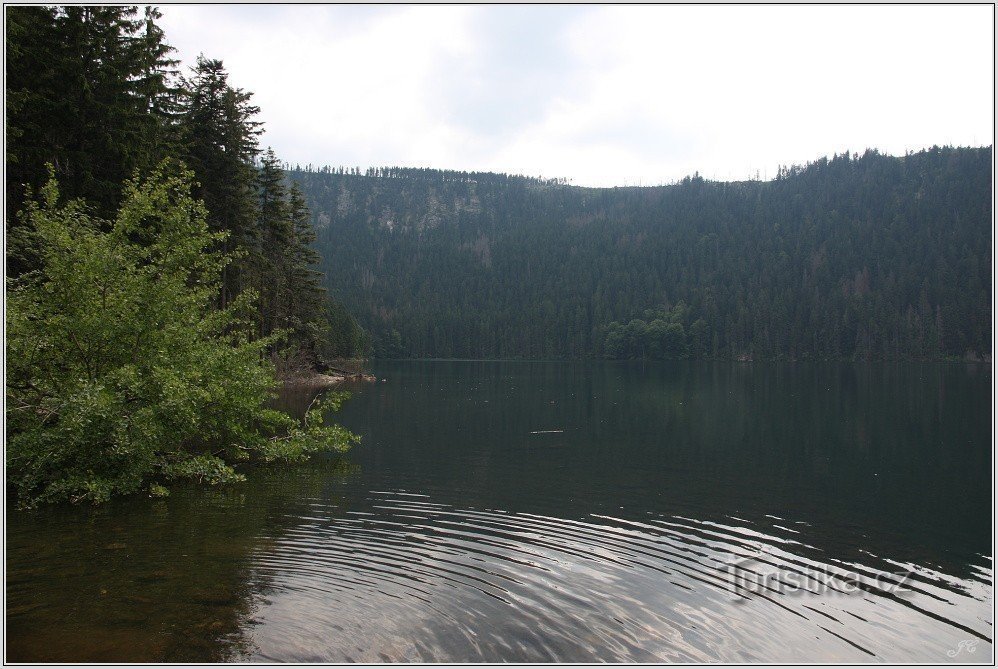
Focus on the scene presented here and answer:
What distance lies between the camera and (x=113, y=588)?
8398mm

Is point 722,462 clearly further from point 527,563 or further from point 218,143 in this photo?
point 218,143

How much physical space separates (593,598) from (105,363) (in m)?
10.9

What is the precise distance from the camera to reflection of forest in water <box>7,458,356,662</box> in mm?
6930

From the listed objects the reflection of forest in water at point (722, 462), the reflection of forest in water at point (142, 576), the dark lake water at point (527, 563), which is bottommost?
the reflection of forest in water at point (722, 462)

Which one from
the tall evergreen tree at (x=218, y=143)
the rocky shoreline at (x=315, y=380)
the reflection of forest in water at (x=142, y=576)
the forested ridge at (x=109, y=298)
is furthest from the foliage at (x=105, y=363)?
the rocky shoreline at (x=315, y=380)

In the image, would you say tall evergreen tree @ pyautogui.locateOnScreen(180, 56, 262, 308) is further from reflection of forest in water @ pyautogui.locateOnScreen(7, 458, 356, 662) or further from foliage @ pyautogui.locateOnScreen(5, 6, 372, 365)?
reflection of forest in water @ pyautogui.locateOnScreen(7, 458, 356, 662)

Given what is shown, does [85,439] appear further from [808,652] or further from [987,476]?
[987,476]

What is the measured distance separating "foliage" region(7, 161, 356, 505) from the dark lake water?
3.20ft

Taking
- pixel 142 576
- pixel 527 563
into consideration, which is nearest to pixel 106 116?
pixel 142 576

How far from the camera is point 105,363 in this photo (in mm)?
13695

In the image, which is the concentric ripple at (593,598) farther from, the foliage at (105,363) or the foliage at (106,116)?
the foliage at (106,116)

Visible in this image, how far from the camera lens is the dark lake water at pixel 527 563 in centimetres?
748

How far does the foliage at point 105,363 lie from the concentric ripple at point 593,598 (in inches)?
150

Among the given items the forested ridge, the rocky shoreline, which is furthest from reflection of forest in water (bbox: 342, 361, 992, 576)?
the rocky shoreline
